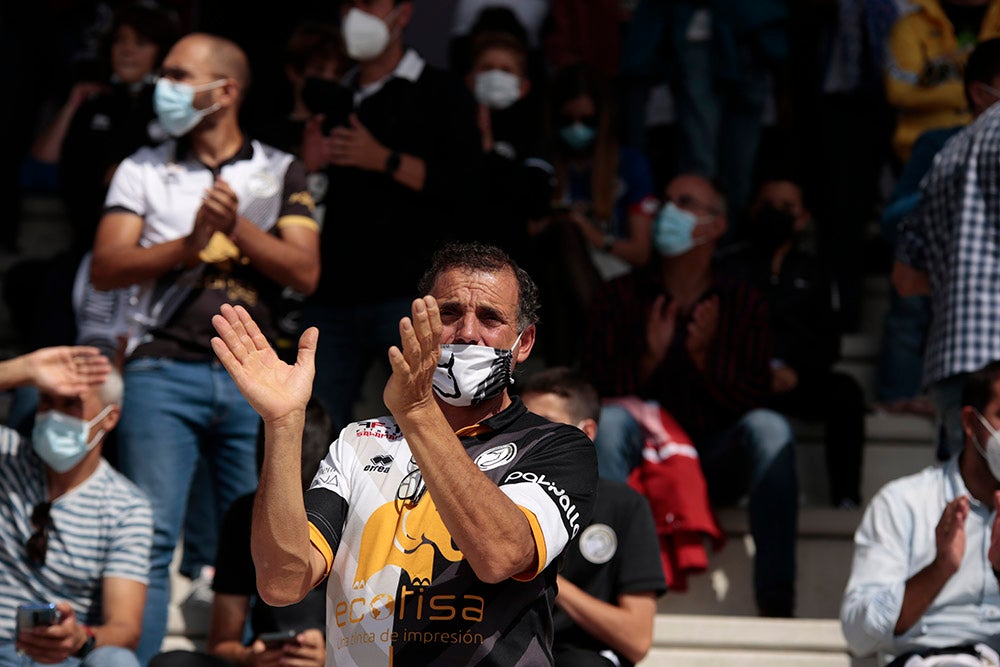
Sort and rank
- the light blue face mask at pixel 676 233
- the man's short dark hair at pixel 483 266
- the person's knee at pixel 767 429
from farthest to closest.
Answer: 1. the light blue face mask at pixel 676 233
2. the person's knee at pixel 767 429
3. the man's short dark hair at pixel 483 266

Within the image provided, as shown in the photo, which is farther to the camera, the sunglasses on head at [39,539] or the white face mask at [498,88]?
the white face mask at [498,88]

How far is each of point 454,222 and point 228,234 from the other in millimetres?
1025

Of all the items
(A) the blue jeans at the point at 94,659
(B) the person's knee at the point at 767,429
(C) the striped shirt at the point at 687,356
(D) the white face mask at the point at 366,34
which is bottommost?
(A) the blue jeans at the point at 94,659

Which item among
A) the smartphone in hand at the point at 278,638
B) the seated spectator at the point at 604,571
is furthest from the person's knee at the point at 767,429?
the smartphone in hand at the point at 278,638

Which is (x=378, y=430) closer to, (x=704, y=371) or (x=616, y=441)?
(x=616, y=441)

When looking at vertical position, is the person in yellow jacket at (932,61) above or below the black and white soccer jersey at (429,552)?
above

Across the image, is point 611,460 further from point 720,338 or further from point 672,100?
point 672,100

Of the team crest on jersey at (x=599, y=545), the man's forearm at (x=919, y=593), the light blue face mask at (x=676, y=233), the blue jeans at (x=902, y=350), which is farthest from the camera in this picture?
the blue jeans at (x=902, y=350)

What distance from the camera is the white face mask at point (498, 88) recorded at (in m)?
6.26

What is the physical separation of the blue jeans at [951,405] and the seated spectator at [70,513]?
2.23 meters

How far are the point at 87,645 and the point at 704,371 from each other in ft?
7.43

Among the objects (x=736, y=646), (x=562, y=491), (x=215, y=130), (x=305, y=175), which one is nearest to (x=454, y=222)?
(x=305, y=175)

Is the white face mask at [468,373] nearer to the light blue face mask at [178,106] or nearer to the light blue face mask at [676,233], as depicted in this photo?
the light blue face mask at [178,106]

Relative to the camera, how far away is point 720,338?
5234 millimetres
